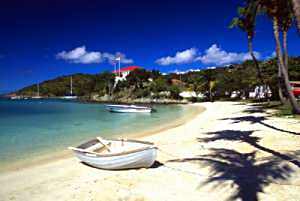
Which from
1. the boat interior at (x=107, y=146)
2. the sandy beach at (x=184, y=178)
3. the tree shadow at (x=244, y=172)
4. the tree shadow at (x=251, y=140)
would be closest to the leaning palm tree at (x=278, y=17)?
the tree shadow at (x=251, y=140)

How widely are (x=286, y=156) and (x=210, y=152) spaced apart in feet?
8.53

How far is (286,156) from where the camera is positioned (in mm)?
7941

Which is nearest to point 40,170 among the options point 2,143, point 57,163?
point 57,163

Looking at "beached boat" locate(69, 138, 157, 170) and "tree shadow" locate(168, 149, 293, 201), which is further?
"beached boat" locate(69, 138, 157, 170)

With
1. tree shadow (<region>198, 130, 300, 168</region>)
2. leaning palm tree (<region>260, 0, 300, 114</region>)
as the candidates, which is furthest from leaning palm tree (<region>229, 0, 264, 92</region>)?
tree shadow (<region>198, 130, 300, 168</region>)

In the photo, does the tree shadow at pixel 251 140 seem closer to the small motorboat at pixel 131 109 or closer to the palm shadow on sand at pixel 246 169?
the palm shadow on sand at pixel 246 169

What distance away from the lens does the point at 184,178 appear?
6.73 meters

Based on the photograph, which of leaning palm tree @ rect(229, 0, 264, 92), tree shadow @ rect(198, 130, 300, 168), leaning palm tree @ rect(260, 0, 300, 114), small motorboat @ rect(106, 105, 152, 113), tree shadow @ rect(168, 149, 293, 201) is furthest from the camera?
small motorboat @ rect(106, 105, 152, 113)

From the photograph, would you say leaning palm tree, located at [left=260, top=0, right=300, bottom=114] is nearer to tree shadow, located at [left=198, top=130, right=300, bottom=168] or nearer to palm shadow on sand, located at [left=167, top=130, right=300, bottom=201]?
tree shadow, located at [left=198, top=130, right=300, bottom=168]

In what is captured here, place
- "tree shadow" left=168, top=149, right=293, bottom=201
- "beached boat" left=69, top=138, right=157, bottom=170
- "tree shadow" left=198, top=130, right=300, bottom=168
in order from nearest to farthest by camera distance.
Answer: "tree shadow" left=168, top=149, right=293, bottom=201 < "beached boat" left=69, top=138, right=157, bottom=170 < "tree shadow" left=198, top=130, right=300, bottom=168

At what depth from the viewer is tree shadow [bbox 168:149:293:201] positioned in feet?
18.4

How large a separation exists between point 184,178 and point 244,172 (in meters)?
1.68

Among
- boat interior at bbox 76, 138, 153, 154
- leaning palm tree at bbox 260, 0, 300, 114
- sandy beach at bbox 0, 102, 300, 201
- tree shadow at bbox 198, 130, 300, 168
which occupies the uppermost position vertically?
leaning palm tree at bbox 260, 0, 300, 114

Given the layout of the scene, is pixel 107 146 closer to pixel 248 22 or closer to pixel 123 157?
pixel 123 157
